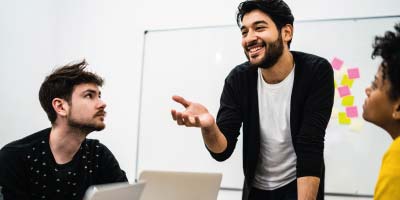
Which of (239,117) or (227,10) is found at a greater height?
(227,10)

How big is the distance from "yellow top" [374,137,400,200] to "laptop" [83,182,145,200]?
1.88ft

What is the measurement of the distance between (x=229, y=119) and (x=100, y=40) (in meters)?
1.78

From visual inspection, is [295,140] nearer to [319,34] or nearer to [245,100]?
[245,100]

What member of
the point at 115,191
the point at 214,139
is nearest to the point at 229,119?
the point at 214,139

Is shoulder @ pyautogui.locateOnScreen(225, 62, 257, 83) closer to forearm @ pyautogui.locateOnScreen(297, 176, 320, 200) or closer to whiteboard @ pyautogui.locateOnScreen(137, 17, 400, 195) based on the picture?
forearm @ pyautogui.locateOnScreen(297, 176, 320, 200)

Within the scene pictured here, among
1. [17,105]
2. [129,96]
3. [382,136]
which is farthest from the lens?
[129,96]

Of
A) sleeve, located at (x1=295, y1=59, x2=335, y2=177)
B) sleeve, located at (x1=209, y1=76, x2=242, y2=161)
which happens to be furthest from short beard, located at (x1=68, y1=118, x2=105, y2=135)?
sleeve, located at (x1=295, y1=59, x2=335, y2=177)

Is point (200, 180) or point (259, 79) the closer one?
point (200, 180)

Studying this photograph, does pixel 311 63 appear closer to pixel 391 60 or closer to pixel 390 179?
pixel 391 60

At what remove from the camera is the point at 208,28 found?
276cm

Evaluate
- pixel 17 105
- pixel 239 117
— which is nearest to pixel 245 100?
pixel 239 117

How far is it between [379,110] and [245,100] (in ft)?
1.83

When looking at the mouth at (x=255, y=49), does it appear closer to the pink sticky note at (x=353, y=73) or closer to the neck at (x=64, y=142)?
the neck at (x=64, y=142)

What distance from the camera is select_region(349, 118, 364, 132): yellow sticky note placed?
241 cm
